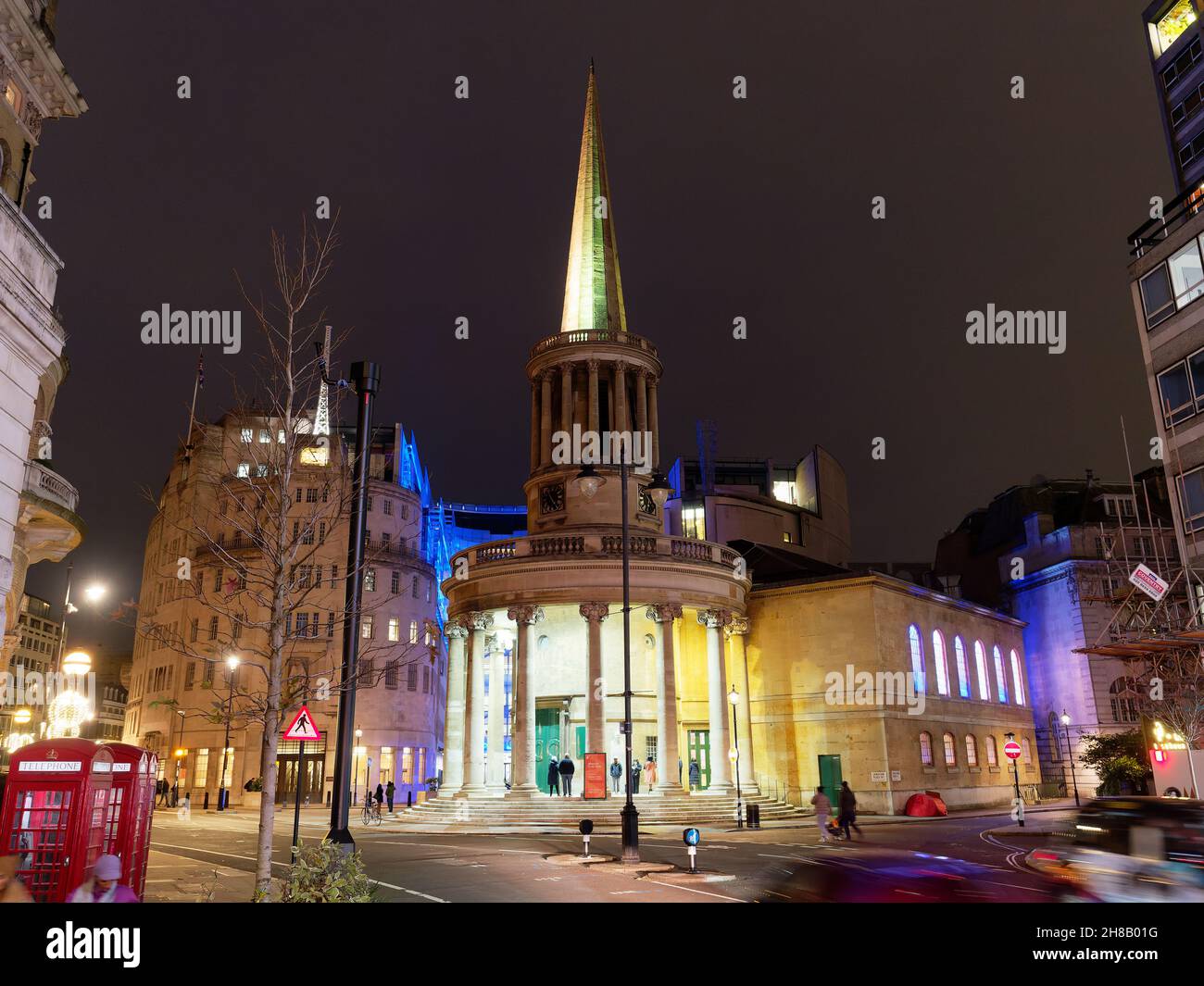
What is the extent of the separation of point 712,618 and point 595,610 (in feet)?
18.8

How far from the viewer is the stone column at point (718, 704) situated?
123 ft

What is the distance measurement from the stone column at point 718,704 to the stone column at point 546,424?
1166 centimetres

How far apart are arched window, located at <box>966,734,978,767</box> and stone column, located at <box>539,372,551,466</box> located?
26682mm

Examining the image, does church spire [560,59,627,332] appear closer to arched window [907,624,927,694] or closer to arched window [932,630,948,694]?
arched window [907,624,927,694]

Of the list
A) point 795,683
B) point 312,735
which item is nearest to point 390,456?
point 795,683

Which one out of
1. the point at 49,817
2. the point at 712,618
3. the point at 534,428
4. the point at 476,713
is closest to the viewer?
the point at 49,817

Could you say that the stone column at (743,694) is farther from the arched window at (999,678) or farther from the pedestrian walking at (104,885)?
the pedestrian walking at (104,885)

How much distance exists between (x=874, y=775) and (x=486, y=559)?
791 inches

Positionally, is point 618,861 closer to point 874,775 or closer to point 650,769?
point 650,769

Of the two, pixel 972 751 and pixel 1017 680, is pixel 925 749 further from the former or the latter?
pixel 1017 680

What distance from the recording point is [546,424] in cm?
4500

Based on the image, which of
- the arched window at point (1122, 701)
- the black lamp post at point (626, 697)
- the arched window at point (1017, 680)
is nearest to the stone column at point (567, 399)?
the black lamp post at point (626, 697)

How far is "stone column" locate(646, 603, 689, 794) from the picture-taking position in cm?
3638

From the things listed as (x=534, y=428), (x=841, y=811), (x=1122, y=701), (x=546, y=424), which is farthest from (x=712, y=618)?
(x=1122, y=701)
